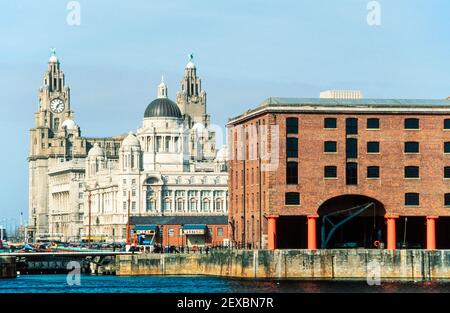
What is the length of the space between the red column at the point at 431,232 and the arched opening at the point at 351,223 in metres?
3.97

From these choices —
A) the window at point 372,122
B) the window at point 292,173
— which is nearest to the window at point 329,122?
the window at point 372,122

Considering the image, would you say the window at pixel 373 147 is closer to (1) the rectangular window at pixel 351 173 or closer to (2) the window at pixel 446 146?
(1) the rectangular window at pixel 351 173

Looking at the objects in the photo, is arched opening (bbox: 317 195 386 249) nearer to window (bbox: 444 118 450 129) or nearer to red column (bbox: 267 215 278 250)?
red column (bbox: 267 215 278 250)

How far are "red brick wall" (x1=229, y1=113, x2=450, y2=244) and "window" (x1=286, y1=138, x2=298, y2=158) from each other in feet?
1.24

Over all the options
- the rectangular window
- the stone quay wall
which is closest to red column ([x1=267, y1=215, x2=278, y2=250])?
the stone quay wall

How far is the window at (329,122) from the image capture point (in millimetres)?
105688

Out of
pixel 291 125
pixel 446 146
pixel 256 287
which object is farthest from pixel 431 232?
pixel 256 287

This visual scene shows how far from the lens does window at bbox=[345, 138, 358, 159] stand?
348 ft
